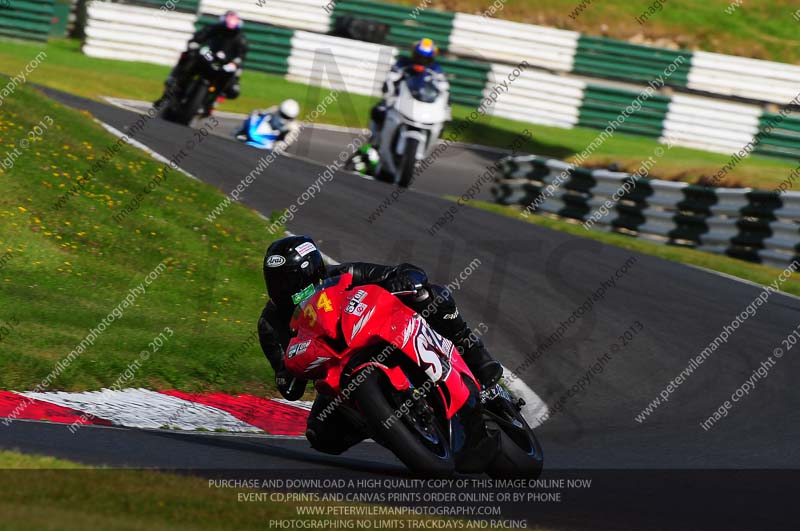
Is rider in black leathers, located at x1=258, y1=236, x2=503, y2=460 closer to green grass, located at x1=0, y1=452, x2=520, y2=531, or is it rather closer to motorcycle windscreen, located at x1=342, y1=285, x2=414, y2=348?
motorcycle windscreen, located at x1=342, y1=285, x2=414, y2=348

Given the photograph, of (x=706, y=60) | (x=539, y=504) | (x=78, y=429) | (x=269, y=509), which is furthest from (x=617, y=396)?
(x=706, y=60)

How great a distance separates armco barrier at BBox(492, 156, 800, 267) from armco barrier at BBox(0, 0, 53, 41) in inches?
581

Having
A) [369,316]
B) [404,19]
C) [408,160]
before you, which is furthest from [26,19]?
[369,316]

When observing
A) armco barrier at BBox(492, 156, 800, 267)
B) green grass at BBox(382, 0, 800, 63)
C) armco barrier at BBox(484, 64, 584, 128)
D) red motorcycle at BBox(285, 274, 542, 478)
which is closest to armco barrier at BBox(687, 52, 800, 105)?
armco barrier at BBox(484, 64, 584, 128)

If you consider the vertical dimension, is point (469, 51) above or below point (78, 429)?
below

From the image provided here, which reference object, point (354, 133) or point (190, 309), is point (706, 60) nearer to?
point (354, 133)

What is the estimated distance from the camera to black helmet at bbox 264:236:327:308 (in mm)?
6438

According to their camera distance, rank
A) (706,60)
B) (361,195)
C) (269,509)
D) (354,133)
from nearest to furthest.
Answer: (269,509), (361,195), (354,133), (706,60)

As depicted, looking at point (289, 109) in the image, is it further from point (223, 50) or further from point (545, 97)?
point (545, 97)

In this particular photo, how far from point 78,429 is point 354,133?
57.9 feet

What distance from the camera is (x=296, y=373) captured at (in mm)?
6363

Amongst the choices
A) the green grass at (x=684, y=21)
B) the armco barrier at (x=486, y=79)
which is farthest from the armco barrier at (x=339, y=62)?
the green grass at (x=684, y=21)

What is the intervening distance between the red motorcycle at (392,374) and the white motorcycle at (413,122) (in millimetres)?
10346

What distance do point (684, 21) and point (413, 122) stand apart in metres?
20.7
